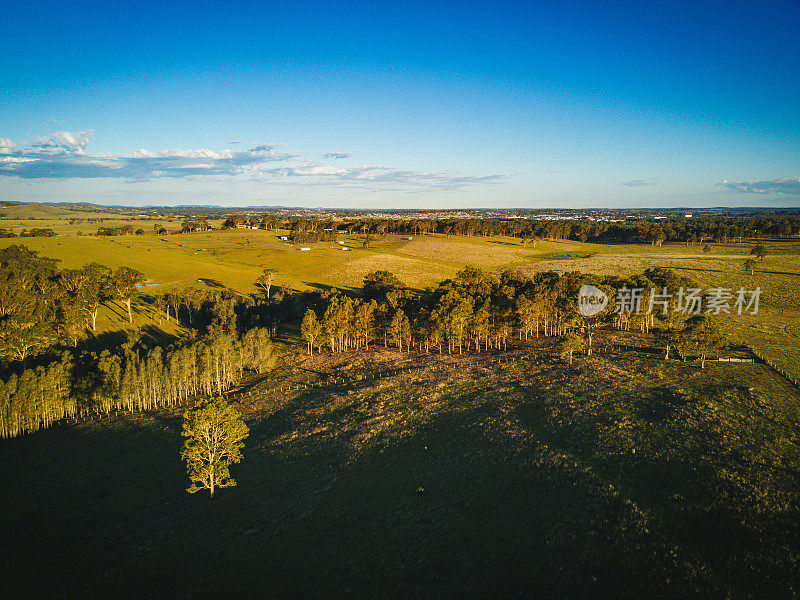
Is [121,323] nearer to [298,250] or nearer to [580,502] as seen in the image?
[580,502]

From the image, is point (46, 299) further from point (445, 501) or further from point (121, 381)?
point (445, 501)

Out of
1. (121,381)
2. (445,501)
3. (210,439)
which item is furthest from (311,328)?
(445,501)

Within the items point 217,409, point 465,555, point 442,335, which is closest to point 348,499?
point 465,555

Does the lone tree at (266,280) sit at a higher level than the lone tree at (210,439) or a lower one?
higher

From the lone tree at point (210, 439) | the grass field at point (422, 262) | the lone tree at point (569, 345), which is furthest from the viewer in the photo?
the grass field at point (422, 262)

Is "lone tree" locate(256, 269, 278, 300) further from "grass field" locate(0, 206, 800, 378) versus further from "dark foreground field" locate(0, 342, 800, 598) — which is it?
"dark foreground field" locate(0, 342, 800, 598)

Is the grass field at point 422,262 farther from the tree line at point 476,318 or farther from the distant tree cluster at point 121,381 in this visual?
the distant tree cluster at point 121,381

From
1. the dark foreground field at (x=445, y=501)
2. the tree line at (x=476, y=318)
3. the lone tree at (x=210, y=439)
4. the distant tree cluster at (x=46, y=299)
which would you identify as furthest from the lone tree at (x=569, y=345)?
the distant tree cluster at (x=46, y=299)
